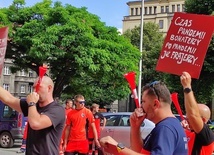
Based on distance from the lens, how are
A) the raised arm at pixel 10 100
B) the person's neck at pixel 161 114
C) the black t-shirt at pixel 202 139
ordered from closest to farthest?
the person's neck at pixel 161 114 → the black t-shirt at pixel 202 139 → the raised arm at pixel 10 100

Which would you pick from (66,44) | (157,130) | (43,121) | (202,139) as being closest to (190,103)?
(202,139)

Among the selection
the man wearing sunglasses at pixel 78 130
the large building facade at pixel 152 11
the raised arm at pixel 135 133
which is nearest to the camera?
the raised arm at pixel 135 133

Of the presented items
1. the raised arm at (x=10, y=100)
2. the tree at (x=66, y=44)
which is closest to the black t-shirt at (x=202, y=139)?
the raised arm at (x=10, y=100)

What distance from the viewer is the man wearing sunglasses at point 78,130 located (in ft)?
27.8

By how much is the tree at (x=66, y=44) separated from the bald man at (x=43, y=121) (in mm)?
20827

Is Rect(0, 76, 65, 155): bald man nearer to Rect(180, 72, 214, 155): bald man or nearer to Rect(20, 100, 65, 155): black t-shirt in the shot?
Rect(20, 100, 65, 155): black t-shirt

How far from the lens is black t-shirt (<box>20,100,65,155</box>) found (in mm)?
4207

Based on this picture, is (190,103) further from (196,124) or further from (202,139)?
(202,139)

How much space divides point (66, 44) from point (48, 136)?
2138 cm

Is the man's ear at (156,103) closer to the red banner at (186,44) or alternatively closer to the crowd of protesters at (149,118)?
the crowd of protesters at (149,118)

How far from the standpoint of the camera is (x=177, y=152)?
114 inches

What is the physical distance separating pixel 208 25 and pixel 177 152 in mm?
1984

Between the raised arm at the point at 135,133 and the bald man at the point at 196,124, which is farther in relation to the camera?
the bald man at the point at 196,124

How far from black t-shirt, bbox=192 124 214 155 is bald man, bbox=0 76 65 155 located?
1.33 m
